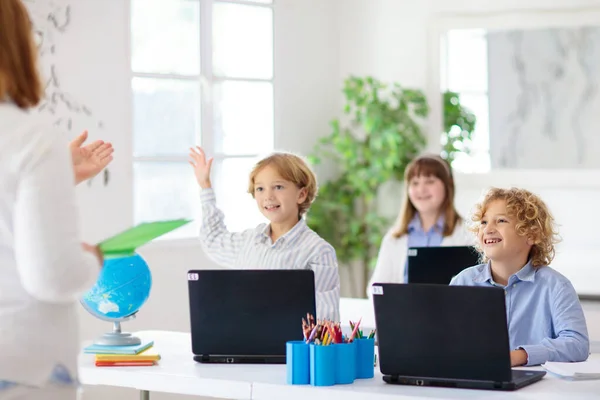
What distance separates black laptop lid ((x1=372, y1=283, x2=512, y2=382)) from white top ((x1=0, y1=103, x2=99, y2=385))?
36.6 inches

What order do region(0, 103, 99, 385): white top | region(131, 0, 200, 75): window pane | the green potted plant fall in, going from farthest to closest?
1. the green potted plant
2. region(131, 0, 200, 75): window pane
3. region(0, 103, 99, 385): white top

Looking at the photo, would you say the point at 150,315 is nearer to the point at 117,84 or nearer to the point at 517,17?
the point at 117,84

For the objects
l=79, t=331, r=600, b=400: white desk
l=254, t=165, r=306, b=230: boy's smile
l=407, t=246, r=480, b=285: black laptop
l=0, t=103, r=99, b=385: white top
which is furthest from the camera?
l=407, t=246, r=480, b=285: black laptop

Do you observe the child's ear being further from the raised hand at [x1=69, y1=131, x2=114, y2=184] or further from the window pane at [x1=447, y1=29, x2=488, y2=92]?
the window pane at [x1=447, y1=29, x2=488, y2=92]

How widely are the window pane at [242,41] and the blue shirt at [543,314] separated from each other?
3.48 m

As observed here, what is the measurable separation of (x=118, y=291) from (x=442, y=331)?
1.02 meters

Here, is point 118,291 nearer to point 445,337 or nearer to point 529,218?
point 445,337

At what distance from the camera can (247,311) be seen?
2.80 metres

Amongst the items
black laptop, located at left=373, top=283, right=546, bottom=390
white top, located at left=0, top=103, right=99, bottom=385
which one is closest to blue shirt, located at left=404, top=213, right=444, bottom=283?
black laptop, located at left=373, top=283, right=546, bottom=390

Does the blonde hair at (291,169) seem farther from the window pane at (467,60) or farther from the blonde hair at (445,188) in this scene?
the window pane at (467,60)

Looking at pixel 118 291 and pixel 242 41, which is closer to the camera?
pixel 118 291

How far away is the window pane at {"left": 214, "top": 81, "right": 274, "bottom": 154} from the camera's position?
6148 mm

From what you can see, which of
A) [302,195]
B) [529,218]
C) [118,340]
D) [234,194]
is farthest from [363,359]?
[234,194]

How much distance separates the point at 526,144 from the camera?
6.38 metres
